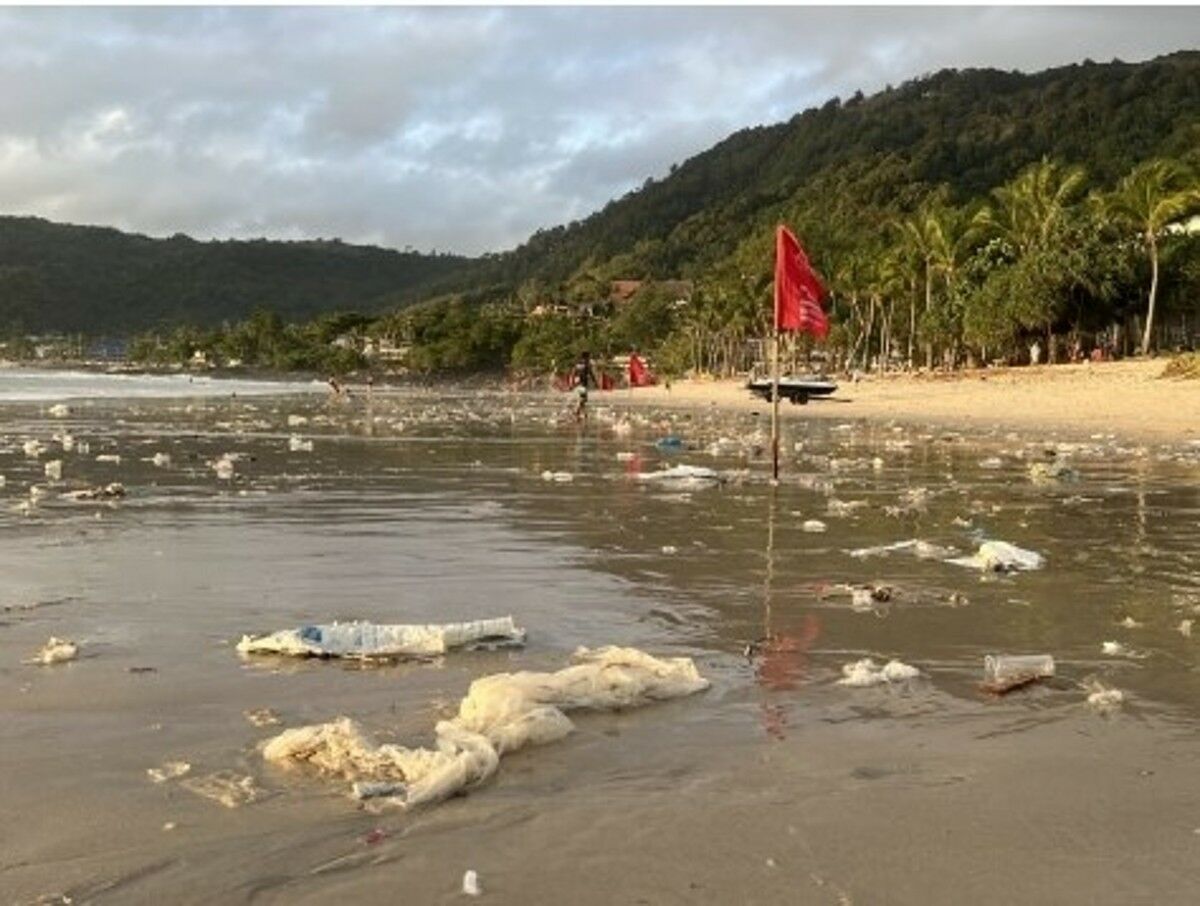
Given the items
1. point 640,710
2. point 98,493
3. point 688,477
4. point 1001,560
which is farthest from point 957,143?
point 640,710

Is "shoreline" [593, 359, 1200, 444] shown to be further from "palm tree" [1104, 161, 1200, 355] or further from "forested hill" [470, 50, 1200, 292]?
"forested hill" [470, 50, 1200, 292]

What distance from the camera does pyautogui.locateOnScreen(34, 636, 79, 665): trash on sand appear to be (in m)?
6.57

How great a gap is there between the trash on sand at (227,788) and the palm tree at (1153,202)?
61679 mm

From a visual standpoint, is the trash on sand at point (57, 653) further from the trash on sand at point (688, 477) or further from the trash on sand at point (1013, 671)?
the trash on sand at point (688, 477)

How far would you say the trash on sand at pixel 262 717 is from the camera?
5562 mm

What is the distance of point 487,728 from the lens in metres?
5.27

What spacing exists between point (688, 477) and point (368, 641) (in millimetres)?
10742

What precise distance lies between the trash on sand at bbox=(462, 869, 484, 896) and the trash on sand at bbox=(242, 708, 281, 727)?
6.47 ft

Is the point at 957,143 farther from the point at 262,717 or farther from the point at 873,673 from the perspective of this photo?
the point at 262,717

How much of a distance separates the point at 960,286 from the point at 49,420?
54.5 m

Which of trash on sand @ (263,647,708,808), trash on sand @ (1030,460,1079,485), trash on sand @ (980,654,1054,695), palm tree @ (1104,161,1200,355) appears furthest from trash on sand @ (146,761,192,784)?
palm tree @ (1104,161,1200,355)

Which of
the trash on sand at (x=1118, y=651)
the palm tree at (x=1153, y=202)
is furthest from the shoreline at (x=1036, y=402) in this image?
the trash on sand at (x=1118, y=651)

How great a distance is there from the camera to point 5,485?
623 inches

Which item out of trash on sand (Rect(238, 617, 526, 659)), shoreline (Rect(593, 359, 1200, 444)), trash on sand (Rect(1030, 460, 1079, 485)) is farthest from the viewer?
shoreline (Rect(593, 359, 1200, 444))
